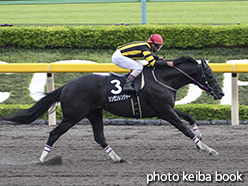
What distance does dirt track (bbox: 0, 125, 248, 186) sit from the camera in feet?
13.3

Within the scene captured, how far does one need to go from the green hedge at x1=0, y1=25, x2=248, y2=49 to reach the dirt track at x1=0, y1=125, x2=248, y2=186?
3.21 metres

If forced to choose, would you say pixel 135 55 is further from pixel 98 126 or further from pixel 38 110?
pixel 38 110

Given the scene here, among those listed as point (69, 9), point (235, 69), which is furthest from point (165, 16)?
point (235, 69)

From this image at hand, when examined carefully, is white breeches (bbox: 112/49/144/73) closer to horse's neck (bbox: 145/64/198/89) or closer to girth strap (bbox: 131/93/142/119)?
horse's neck (bbox: 145/64/198/89)

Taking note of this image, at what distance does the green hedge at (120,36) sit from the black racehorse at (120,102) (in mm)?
4316

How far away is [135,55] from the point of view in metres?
5.05

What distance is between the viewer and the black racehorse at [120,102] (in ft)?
15.9

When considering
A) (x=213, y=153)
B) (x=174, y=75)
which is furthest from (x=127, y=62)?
(x=213, y=153)

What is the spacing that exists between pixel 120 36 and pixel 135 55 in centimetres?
449

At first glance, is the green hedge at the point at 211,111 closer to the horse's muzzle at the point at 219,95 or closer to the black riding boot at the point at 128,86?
the horse's muzzle at the point at 219,95

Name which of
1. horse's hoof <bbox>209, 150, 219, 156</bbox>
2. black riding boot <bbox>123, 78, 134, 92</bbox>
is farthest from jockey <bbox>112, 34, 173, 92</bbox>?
Result: horse's hoof <bbox>209, 150, 219, 156</bbox>

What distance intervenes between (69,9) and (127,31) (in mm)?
5935

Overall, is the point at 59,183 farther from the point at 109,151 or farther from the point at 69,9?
the point at 69,9

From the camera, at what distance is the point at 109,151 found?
488 centimetres
